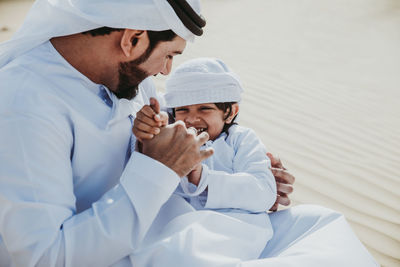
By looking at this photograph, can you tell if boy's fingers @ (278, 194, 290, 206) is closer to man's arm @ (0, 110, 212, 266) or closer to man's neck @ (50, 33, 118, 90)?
man's arm @ (0, 110, 212, 266)

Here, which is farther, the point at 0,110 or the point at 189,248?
the point at 189,248

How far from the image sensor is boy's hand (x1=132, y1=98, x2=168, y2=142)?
170 cm

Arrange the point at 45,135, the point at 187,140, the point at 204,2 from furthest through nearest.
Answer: the point at 204,2 → the point at 187,140 → the point at 45,135

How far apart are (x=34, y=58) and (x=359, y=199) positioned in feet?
9.19

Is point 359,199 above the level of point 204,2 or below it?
above

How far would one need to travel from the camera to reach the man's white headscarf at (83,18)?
1766 millimetres

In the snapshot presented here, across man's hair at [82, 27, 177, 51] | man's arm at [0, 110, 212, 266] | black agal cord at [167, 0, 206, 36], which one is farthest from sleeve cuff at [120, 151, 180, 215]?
black agal cord at [167, 0, 206, 36]

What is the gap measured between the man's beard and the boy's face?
2.16 ft

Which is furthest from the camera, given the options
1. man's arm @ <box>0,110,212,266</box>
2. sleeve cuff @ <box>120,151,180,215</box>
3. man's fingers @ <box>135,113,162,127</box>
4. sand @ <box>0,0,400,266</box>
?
sand @ <box>0,0,400,266</box>

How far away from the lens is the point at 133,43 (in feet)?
6.20

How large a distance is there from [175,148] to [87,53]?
0.60 metres

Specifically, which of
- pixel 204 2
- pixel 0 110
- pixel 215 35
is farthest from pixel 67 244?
pixel 204 2

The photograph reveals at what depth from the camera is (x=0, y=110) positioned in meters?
1.51

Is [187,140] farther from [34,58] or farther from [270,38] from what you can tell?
[270,38]
